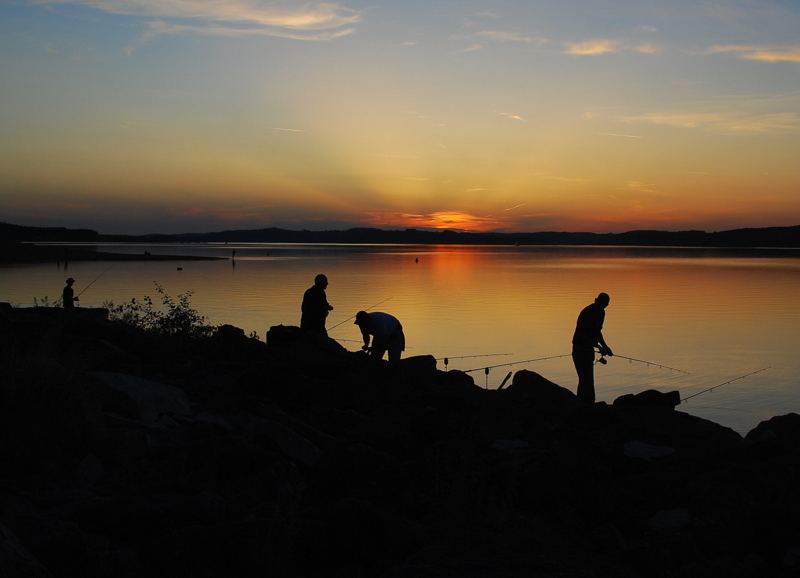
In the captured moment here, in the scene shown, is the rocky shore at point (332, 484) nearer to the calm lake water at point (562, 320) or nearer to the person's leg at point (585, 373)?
the person's leg at point (585, 373)

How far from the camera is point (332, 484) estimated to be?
597 cm

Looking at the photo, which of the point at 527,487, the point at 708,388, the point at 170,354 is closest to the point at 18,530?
the point at 527,487

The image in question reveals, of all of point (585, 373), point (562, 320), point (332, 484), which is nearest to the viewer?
point (332, 484)

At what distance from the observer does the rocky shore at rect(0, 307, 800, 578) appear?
439 centimetres

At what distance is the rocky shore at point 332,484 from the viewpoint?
173 inches

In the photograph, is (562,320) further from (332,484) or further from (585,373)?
(332,484)

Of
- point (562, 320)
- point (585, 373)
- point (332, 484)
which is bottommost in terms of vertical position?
point (562, 320)

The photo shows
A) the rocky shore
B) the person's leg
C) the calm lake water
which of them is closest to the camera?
the rocky shore

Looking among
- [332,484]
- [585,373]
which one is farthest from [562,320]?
[332,484]

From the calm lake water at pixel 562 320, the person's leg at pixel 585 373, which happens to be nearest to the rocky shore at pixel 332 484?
the person's leg at pixel 585 373

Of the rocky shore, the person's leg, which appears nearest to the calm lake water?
the person's leg

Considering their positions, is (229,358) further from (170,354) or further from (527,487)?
(527,487)

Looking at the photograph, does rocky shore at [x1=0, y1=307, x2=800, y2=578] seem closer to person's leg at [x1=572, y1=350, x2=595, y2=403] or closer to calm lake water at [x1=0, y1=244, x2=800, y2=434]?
person's leg at [x1=572, y1=350, x2=595, y2=403]

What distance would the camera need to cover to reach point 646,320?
31.1 meters
